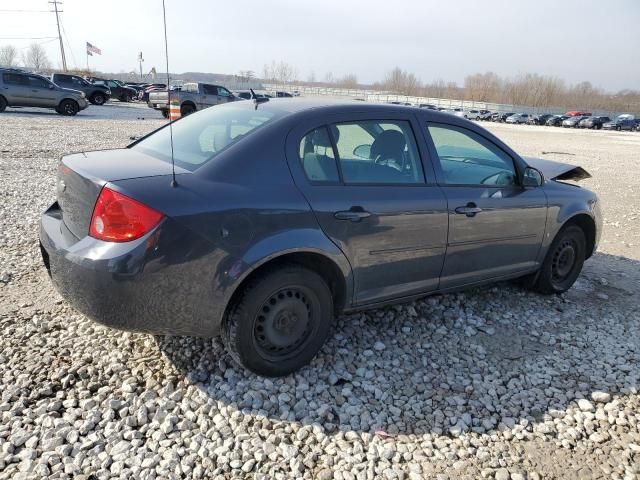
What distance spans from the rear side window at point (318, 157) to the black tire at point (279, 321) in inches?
22.7

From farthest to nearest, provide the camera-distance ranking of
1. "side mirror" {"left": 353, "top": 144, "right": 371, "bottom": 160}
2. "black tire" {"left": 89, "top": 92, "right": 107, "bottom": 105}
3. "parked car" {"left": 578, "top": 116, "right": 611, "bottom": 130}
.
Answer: "parked car" {"left": 578, "top": 116, "right": 611, "bottom": 130}, "black tire" {"left": 89, "top": 92, "right": 107, "bottom": 105}, "side mirror" {"left": 353, "top": 144, "right": 371, "bottom": 160}

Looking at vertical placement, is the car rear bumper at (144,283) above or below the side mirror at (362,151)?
below

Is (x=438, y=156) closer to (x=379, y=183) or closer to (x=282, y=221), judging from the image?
(x=379, y=183)

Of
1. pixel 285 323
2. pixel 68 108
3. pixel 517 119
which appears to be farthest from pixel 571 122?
pixel 285 323

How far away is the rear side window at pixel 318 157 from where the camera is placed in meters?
3.00

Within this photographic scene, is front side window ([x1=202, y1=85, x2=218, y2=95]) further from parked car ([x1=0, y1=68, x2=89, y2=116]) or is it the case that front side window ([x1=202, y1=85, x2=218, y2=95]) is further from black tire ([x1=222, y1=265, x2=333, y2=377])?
black tire ([x1=222, y1=265, x2=333, y2=377])

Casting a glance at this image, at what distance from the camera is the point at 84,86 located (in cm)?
2873

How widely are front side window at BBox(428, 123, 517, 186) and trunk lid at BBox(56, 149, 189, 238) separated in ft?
6.22

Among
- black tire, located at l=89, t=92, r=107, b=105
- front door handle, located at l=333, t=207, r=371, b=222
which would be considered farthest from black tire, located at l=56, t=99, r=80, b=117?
front door handle, located at l=333, t=207, r=371, b=222

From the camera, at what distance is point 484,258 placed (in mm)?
3871

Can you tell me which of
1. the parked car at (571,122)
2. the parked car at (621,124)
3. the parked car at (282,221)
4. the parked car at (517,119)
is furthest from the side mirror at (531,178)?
the parked car at (517,119)

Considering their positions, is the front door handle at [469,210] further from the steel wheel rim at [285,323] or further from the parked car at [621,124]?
the parked car at [621,124]

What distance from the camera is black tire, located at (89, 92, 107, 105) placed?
29.6 m

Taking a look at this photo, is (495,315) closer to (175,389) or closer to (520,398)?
(520,398)
